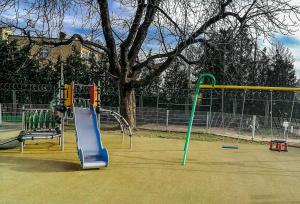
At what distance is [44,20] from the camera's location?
11.3m

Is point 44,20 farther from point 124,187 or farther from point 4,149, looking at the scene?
point 124,187

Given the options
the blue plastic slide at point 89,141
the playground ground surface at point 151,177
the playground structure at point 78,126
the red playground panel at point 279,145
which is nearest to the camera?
the playground ground surface at point 151,177

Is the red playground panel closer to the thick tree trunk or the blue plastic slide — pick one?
the blue plastic slide

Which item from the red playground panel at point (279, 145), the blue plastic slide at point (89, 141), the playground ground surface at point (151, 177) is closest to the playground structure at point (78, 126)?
the blue plastic slide at point (89, 141)

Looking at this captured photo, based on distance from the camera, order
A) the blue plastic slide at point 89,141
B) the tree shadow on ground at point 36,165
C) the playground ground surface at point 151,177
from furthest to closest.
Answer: the blue plastic slide at point 89,141 < the tree shadow on ground at point 36,165 < the playground ground surface at point 151,177

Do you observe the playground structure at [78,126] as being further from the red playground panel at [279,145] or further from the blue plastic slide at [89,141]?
the red playground panel at [279,145]

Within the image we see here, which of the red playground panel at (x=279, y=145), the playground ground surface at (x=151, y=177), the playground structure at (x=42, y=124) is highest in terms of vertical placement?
the playground structure at (x=42, y=124)

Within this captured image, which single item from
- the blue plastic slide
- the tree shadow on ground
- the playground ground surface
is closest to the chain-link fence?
the playground ground surface

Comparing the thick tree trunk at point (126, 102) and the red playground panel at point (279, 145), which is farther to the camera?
the thick tree trunk at point (126, 102)

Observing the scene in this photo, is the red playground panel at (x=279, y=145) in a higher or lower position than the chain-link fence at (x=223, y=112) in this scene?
lower

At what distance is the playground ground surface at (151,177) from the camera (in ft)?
17.2

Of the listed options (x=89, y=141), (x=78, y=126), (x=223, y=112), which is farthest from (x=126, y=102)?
(x=89, y=141)

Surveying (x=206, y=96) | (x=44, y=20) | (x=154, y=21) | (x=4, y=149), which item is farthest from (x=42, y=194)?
(x=206, y=96)

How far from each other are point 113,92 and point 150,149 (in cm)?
1115
